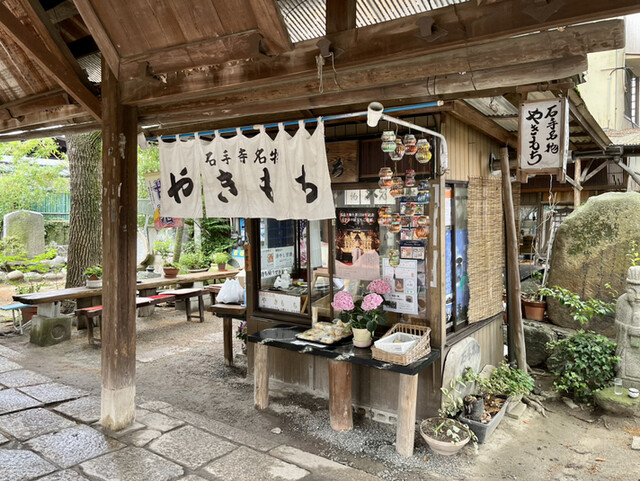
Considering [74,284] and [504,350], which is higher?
[74,284]

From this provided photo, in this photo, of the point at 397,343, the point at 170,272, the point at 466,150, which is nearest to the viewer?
the point at 397,343

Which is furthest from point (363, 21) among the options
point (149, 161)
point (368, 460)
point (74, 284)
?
point (149, 161)

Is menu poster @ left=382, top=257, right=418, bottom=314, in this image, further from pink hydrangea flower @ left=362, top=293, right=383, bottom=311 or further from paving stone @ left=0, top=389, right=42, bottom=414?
paving stone @ left=0, top=389, right=42, bottom=414

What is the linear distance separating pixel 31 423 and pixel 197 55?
5.07 m

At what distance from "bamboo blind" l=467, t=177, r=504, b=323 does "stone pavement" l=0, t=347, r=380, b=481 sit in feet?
11.9

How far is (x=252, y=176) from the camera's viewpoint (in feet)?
20.7

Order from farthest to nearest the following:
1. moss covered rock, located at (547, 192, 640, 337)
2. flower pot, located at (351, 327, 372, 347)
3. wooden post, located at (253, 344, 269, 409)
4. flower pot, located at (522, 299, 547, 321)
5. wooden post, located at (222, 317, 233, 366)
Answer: flower pot, located at (522, 299, 547, 321), wooden post, located at (222, 317, 233, 366), moss covered rock, located at (547, 192, 640, 337), wooden post, located at (253, 344, 269, 409), flower pot, located at (351, 327, 372, 347)

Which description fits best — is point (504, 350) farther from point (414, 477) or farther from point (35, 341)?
point (35, 341)

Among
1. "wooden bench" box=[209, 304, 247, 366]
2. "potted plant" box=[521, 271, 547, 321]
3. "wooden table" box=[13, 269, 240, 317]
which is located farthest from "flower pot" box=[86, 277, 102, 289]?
"potted plant" box=[521, 271, 547, 321]

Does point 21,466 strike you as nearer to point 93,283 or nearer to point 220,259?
point 93,283

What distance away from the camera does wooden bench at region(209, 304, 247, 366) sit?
8.27 meters

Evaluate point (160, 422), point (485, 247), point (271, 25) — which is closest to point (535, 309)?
point (485, 247)

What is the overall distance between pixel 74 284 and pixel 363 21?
35.5ft

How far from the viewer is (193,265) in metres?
18.8
